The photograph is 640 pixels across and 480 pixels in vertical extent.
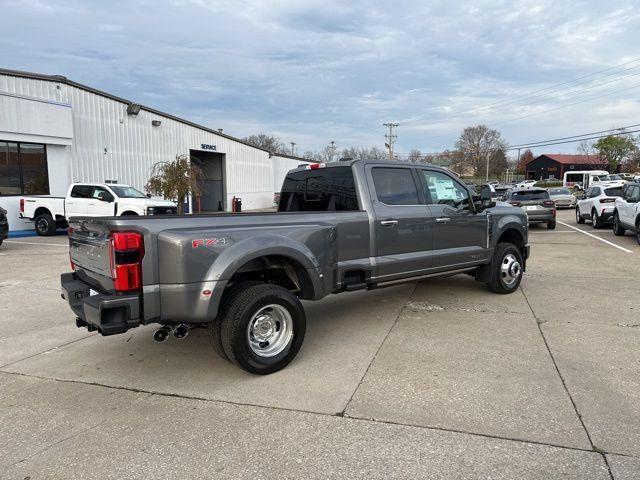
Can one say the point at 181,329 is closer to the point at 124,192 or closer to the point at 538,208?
the point at 124,192

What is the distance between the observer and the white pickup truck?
1681cm

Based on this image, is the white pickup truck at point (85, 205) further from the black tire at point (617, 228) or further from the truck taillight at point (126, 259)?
the black tire at point (617, 228)

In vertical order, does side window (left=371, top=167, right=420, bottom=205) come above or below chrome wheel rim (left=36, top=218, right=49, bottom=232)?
above

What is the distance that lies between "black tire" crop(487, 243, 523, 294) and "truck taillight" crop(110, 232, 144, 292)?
518 centimetres

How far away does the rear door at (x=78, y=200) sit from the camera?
55.8 feet

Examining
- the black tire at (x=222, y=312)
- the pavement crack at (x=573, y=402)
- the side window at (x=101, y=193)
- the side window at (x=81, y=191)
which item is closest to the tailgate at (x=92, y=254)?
the black tire at (x=222, y=312)

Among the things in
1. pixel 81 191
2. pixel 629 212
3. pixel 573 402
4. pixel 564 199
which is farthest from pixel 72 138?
pixel 564 199

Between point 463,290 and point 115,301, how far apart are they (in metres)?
5.59

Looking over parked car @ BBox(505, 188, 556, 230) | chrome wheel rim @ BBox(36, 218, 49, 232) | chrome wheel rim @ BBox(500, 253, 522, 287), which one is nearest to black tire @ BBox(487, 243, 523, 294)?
chrome wheel rim @ BBox(500, 253, 522, 287)

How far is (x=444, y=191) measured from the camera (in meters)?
6.28

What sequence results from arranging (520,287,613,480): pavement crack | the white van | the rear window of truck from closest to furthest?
(520,287,613,480): pavement crack
the rear window of truck
the white van

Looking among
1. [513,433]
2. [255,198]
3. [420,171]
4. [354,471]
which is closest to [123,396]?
[354,471]

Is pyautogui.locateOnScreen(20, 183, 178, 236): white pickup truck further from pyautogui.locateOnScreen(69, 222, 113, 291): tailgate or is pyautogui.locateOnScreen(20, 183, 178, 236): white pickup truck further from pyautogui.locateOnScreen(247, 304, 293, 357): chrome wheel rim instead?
pyautogui.locateOnScreen(247, 304, 293, 357): chrome wheel rim

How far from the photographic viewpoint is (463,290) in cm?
757
